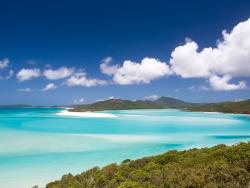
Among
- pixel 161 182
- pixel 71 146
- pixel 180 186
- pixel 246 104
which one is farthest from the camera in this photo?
pixel 246 104

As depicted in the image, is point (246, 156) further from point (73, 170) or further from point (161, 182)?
point (73, 170)

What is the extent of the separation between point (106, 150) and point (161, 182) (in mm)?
13637

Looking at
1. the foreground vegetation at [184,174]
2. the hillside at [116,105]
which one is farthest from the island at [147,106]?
the foreground vegetation at [184,174]

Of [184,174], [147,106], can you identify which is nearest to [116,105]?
[147,106]

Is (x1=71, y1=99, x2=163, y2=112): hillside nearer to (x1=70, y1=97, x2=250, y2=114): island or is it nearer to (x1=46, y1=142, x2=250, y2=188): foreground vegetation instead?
(x1=70, y1=97, x2=250, y2=114): island

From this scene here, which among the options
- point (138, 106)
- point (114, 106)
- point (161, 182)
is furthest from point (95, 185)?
point (138, 106)

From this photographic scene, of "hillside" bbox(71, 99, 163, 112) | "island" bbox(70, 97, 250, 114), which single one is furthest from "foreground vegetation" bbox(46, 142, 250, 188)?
"hillside" bbox(71, 99, 163, 112)

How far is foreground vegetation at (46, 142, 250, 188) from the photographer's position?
24.7 ft

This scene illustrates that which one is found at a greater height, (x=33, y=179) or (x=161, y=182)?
(x=161, y=182)

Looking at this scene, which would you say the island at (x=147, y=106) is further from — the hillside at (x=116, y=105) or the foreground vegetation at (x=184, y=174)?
the foreground vegetation at (x=184, y=174)

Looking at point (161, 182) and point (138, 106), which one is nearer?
point (161, 182)

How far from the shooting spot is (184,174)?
8.23m

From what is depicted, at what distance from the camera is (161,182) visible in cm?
803

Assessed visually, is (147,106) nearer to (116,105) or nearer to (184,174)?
(116,105)
